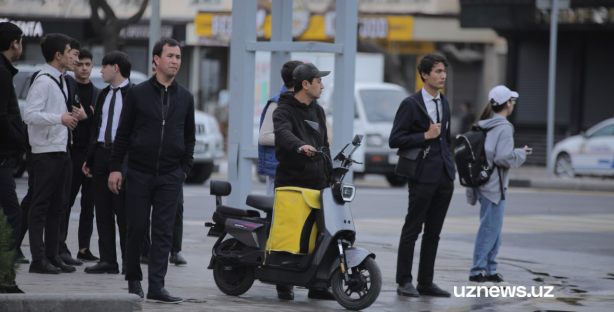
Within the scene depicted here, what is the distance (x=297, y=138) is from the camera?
7.67 m

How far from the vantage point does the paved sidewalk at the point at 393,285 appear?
781 cm

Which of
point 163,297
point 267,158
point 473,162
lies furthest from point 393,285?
point 163,297

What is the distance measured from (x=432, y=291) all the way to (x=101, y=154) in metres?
3.20

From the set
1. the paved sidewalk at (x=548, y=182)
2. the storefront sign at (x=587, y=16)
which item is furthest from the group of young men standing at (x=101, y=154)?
the storefront sign at (x=587, y=16)

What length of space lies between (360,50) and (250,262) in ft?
105

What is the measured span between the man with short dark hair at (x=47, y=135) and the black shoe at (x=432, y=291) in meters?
3.10

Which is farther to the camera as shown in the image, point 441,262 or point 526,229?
point 526,229

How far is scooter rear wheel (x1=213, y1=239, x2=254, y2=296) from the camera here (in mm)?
8156

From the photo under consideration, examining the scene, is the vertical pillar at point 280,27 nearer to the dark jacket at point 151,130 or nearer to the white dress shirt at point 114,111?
the white dress shirt at point 114,111

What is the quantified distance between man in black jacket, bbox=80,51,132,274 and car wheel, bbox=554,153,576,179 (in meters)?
18.9

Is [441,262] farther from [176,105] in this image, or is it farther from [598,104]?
[598,104]

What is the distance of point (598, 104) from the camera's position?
32250 millimetres

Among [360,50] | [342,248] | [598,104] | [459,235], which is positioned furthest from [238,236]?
[360,50]

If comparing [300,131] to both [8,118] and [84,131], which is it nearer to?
[8,118]
